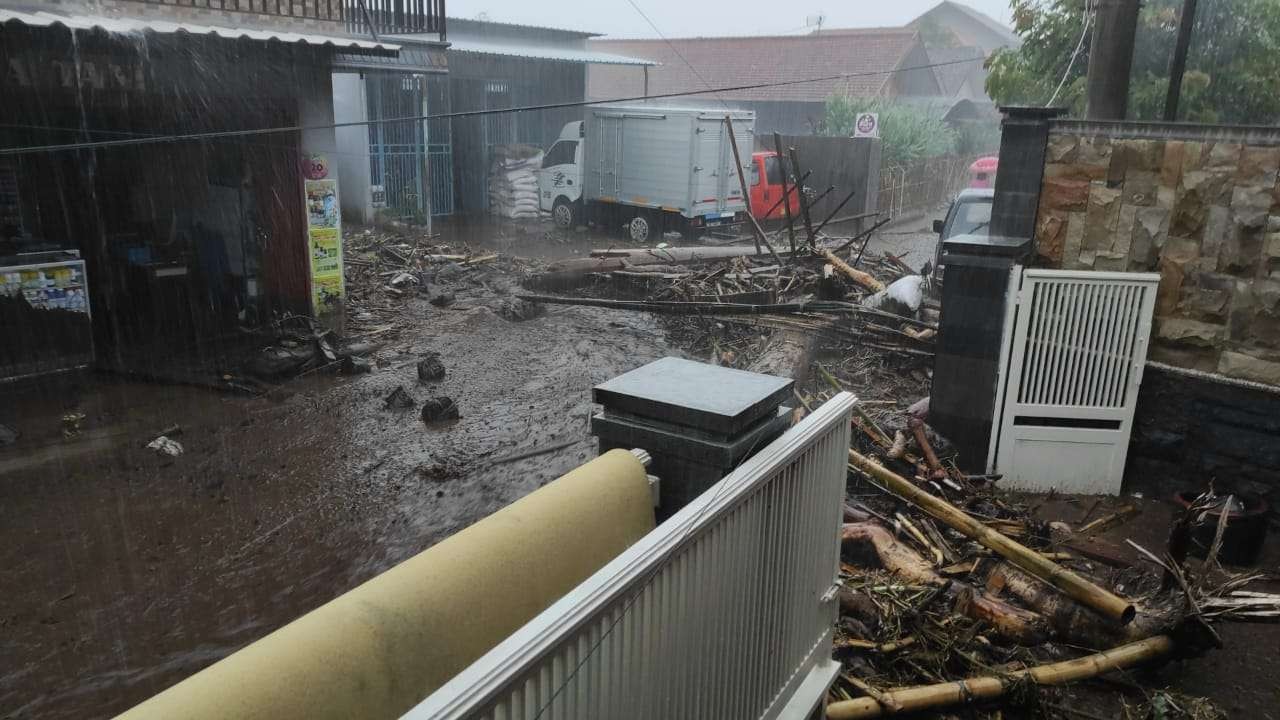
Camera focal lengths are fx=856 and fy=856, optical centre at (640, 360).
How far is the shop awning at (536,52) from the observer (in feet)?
73.4

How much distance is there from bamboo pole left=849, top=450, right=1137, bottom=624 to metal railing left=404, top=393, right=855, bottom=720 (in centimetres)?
197

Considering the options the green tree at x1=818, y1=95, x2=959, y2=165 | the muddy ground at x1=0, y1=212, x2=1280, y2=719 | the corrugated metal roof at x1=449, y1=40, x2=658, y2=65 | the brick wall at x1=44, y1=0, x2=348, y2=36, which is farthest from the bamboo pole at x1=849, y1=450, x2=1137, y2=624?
the green tree at x1=818, y1=95, x2=959, y2=165

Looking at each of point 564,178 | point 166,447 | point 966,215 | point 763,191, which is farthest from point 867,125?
point 166,447

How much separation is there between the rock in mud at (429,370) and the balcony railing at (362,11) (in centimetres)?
555

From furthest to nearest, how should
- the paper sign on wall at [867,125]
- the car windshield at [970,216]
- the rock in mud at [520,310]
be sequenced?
the paper sign on wall at [867,125]
the rock in mud at [520,310]
the car windshield at [970,216]

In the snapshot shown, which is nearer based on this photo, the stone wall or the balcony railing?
the stone wall

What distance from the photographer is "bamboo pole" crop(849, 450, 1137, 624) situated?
4.64 m

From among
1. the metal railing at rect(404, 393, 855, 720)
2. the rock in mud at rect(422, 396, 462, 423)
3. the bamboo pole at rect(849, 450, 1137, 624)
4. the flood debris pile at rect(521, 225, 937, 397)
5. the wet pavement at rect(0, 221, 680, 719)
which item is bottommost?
the wet pavement at rect(0, 221, 680, 719)

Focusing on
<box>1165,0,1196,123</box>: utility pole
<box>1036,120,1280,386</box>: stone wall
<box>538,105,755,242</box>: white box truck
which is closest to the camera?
<box>1036,120,1280,386</box>: stone wall

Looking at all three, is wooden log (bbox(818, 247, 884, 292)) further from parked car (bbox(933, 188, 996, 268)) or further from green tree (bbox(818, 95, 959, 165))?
green tree (bbox(818, 95, 959, 165))

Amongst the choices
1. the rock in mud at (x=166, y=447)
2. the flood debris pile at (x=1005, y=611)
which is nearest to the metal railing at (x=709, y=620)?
the flood debris pile at (x=1005, y=611)

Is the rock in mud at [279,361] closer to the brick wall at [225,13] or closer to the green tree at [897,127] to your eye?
the brick wall at [225,13]

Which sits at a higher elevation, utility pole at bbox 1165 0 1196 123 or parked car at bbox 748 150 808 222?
utility pole at bbox 1165 0 1196 123

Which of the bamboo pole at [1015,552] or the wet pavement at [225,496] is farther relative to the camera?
the wet pavement at [225,496]
